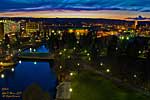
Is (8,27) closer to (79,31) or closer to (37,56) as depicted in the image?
(79,31)

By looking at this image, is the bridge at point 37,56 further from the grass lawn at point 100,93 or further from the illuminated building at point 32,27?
the illuminated building at point 32,27

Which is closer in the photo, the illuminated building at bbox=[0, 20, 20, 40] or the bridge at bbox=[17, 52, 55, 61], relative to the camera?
the bridge at bbox=[17, 52, 55, 61]

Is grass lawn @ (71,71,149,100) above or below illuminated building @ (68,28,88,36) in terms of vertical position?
above

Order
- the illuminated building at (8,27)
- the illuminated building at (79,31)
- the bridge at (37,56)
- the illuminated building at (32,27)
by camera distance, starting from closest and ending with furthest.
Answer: the bridge at (37,56) → the illuminated building at (8,27) → the illuminated building at (79,31) → the illuminated building at (32,27)

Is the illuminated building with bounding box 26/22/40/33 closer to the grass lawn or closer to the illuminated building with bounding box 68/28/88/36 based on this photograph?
the illuminated building with bounding box 68/28/88/36

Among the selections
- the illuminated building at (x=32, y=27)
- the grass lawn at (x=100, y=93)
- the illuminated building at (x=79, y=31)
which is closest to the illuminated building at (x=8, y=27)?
the illuminated building at (x=32, y=27)

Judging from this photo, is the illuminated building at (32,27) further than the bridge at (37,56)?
Yes

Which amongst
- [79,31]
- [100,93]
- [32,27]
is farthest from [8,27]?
[100,93]

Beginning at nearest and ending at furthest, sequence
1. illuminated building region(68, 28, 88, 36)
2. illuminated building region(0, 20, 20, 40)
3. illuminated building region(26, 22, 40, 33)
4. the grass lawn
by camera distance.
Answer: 1. the grass lawn
2. illuminated building region(0, 20, 20, 40)
3. illuminated building region(68, 28, 88, 36)
4. illuminated building region(26, 22, 40, 33)

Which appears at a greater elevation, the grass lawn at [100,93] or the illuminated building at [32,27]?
the grass lawn at [100,93]

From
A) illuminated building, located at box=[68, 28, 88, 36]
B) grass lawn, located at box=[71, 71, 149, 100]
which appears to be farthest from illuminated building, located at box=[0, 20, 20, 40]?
grass lawn, located at box=[71, 71, 149, 100]

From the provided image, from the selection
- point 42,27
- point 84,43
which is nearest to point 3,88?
point 84,43
